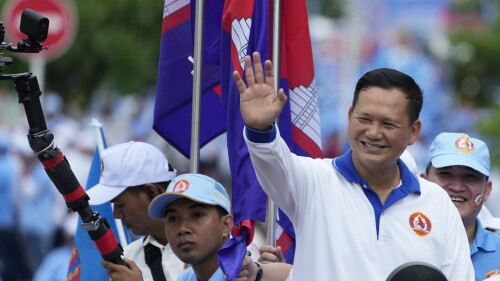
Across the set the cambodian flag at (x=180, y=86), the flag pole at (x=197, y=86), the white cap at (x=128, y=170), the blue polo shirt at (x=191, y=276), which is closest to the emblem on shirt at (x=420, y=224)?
the blue polo shirt at (x=191, y=276)

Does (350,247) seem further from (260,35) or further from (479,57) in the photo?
(479,57)

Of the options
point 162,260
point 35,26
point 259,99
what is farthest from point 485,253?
point 35,26

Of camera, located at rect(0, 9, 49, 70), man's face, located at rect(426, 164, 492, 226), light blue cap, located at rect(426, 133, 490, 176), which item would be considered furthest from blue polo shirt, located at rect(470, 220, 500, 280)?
camera, located at rect(0, 9, 49, 70)

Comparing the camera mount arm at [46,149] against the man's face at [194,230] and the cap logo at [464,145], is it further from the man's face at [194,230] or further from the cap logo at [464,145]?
the cap logo at [464,145]

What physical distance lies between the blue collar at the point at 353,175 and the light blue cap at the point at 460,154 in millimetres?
1336

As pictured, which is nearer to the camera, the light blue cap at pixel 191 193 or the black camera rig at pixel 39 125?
the black camera rig at pixel 39 125

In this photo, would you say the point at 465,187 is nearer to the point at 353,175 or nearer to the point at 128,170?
the point at 353,175

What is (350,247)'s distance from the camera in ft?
19.7

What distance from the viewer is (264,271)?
6621mm

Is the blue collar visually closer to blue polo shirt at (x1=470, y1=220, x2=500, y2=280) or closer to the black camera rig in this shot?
the black camera rig

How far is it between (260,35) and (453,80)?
88.6ft

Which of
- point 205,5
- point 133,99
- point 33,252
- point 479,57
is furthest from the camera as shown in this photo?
point 479,57

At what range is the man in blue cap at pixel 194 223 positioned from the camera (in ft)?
22.9

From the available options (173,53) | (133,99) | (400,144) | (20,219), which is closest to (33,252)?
(20,219)
